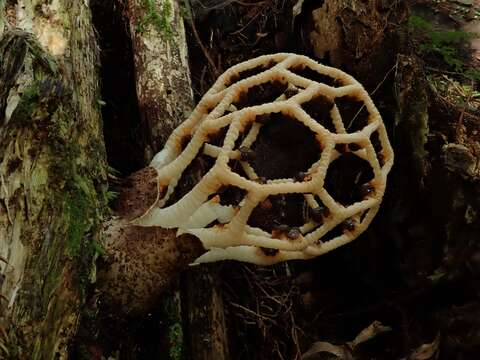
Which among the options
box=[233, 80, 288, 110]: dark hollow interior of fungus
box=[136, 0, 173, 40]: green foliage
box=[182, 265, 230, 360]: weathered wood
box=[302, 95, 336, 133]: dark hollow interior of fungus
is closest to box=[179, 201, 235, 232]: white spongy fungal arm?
box=[182, 265, 230, 360]: weathered wood

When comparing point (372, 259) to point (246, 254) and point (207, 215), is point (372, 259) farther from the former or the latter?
point (207, 215)

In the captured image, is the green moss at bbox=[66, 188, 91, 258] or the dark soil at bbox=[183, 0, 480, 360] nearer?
the green moss at bbox=[66, 188, 91, 258]

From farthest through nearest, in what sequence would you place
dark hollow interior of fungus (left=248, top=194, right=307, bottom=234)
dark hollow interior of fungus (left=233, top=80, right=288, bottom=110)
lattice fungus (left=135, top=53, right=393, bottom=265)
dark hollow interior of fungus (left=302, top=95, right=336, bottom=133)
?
dark hollow interior of fungus (left=248, top=194, right=307, bottom=234) < dark hollow interior of fungus (left=233, top=80, right=288, bottom=110) < dark hollow interior of fungus (left=302, top=95, right=336, bottom=133) < lattice fungus (left=135, top=53, right=393, bottom=265)

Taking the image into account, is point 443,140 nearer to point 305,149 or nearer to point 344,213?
point 305,149

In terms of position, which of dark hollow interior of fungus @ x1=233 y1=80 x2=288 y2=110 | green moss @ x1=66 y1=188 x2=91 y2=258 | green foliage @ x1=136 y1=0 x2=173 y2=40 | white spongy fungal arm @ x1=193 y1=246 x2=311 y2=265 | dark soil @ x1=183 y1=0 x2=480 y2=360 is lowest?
dark soil @ x1=183 y1=0 x2=480 y2=360

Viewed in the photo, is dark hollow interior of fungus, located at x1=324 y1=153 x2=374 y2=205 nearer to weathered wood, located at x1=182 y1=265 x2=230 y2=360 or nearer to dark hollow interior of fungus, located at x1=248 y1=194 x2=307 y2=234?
dark hollow interior of fungus, located at x1=248 y1=194 x2=307 y2=234

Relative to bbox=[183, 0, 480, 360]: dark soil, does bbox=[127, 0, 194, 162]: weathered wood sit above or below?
above
